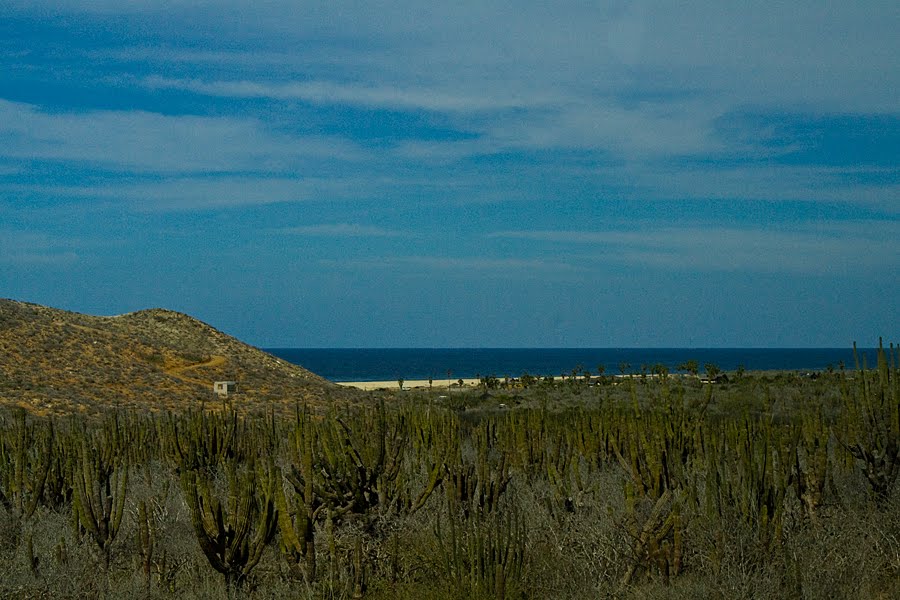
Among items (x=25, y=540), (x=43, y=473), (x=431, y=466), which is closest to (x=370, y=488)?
(x=431, y=466)

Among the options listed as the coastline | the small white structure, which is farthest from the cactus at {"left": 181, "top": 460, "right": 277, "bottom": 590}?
the coastline

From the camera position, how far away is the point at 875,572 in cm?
782

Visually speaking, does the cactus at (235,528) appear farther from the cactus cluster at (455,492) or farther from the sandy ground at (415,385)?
the sandy ground at (415,385)

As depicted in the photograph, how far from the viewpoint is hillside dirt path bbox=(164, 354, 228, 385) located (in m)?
34.3

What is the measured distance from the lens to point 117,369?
3198 cm

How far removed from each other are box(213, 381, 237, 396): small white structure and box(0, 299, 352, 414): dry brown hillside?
355 mm

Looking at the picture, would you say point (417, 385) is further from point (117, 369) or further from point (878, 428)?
point (878, 428)

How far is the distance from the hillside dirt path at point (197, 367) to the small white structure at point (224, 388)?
133 centimetres

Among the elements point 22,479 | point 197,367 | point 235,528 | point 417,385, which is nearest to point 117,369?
point 197,367

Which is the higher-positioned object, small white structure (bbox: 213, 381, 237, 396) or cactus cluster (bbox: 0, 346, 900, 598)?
small white structure (bbox: 213, 381, 237, 396)

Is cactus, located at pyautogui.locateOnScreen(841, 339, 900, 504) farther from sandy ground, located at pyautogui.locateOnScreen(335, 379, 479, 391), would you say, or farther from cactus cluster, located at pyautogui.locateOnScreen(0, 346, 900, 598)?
sandy ground, located at pyautogui.locateOnScreen(335, 379, 479, 391)

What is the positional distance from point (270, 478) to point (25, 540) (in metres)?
3.18

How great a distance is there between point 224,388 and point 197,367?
14.6ft

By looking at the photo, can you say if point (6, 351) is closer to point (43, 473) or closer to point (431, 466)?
point (43, 473)
